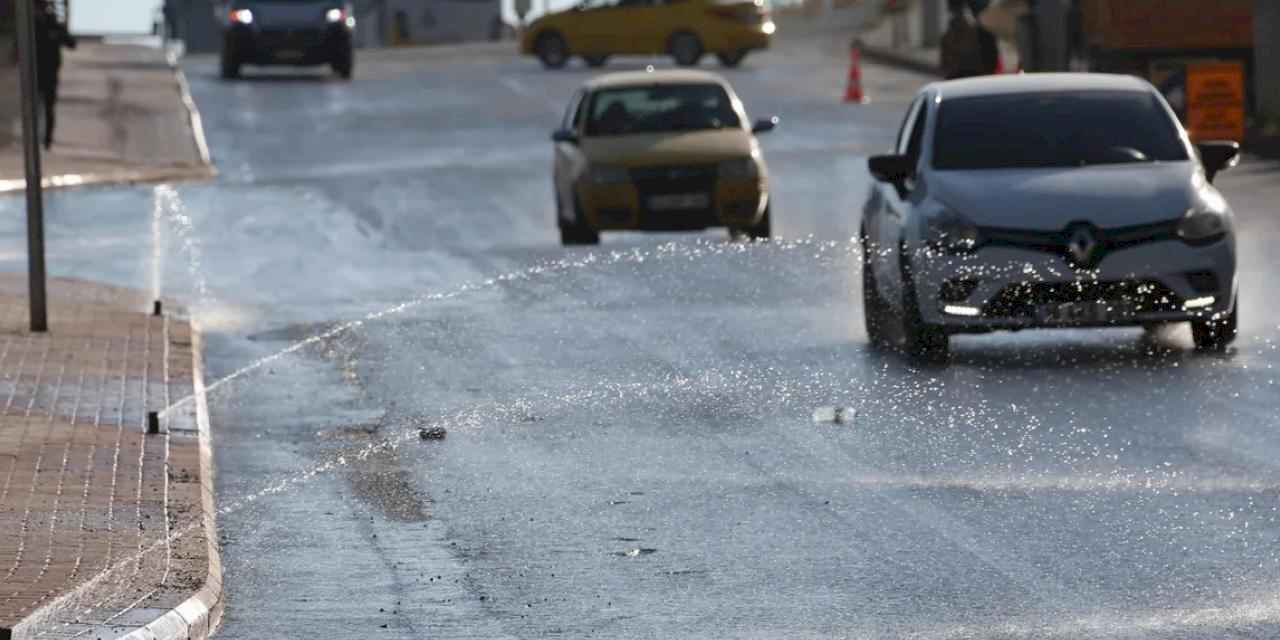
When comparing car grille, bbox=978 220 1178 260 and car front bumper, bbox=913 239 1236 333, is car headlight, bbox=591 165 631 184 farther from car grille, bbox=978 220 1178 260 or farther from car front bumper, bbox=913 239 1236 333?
car grille, bbox=978 220 1178 260

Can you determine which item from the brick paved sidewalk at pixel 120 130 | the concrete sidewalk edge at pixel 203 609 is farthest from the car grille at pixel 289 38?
the concrete sidewalk edge at pixel 203 609

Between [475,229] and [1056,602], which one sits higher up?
[1056,602]

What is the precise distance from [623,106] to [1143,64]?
15501 mm

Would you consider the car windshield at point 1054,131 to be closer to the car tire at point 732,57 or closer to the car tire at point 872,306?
the car tire at point 872,306

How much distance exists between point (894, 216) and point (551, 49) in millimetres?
41080

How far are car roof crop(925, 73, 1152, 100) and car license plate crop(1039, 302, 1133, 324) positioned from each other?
2197 millimetres

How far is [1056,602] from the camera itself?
9.53m

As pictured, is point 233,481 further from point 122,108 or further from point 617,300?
point 122,108

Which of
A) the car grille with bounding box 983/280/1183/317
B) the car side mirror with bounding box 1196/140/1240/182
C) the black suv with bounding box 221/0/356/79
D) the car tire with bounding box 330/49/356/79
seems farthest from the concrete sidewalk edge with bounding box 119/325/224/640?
the car tire with bounding box 330/49/356/79

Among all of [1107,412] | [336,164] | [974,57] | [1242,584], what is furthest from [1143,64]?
[1242,584]

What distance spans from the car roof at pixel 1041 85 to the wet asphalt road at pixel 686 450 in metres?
1.41

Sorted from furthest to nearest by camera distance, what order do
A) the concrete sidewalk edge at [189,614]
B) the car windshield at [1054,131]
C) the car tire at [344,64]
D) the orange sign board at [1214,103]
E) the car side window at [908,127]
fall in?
the car tire at [344,64], the orange sign board at [1214,103], the car side window at [908,127], the car windshield at [1054,131], the concrete sidewalk edge at [189,614]

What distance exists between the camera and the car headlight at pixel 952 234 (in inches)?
632

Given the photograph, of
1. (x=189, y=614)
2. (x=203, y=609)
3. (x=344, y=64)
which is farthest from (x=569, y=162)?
(x=344, y=64)
